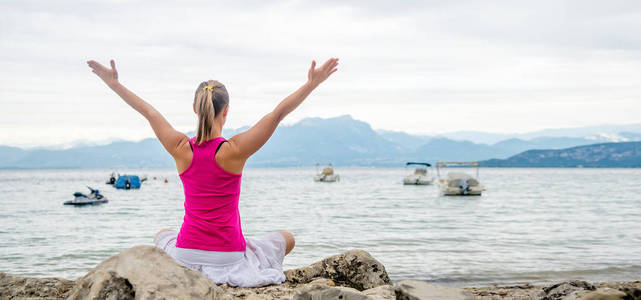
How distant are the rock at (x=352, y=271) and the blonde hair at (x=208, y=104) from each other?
2579 mm

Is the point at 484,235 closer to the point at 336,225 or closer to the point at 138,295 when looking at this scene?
the point at 336,225

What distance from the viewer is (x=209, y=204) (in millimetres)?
3611

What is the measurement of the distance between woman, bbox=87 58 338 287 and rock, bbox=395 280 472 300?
108 centimetres

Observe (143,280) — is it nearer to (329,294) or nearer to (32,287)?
(329,294)

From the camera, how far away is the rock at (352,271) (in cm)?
559

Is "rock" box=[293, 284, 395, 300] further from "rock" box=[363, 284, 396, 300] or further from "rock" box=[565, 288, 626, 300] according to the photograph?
"rock" box=[565, 288, 626, 300]

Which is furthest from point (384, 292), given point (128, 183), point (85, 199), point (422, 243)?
point (128, 183)

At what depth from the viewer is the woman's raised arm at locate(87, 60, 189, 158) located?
3564mm

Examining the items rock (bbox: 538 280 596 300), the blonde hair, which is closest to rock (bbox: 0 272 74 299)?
the blonde hair

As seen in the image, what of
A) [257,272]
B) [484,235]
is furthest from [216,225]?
[484,235]

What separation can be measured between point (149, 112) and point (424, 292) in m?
2.29

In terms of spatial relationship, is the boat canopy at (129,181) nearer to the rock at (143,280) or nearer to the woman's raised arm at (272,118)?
the rock at (143,280)

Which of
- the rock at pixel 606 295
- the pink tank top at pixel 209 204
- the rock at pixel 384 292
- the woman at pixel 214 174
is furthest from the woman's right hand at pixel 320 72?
the rock at pixel 606 295

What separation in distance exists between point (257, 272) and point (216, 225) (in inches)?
21.9
